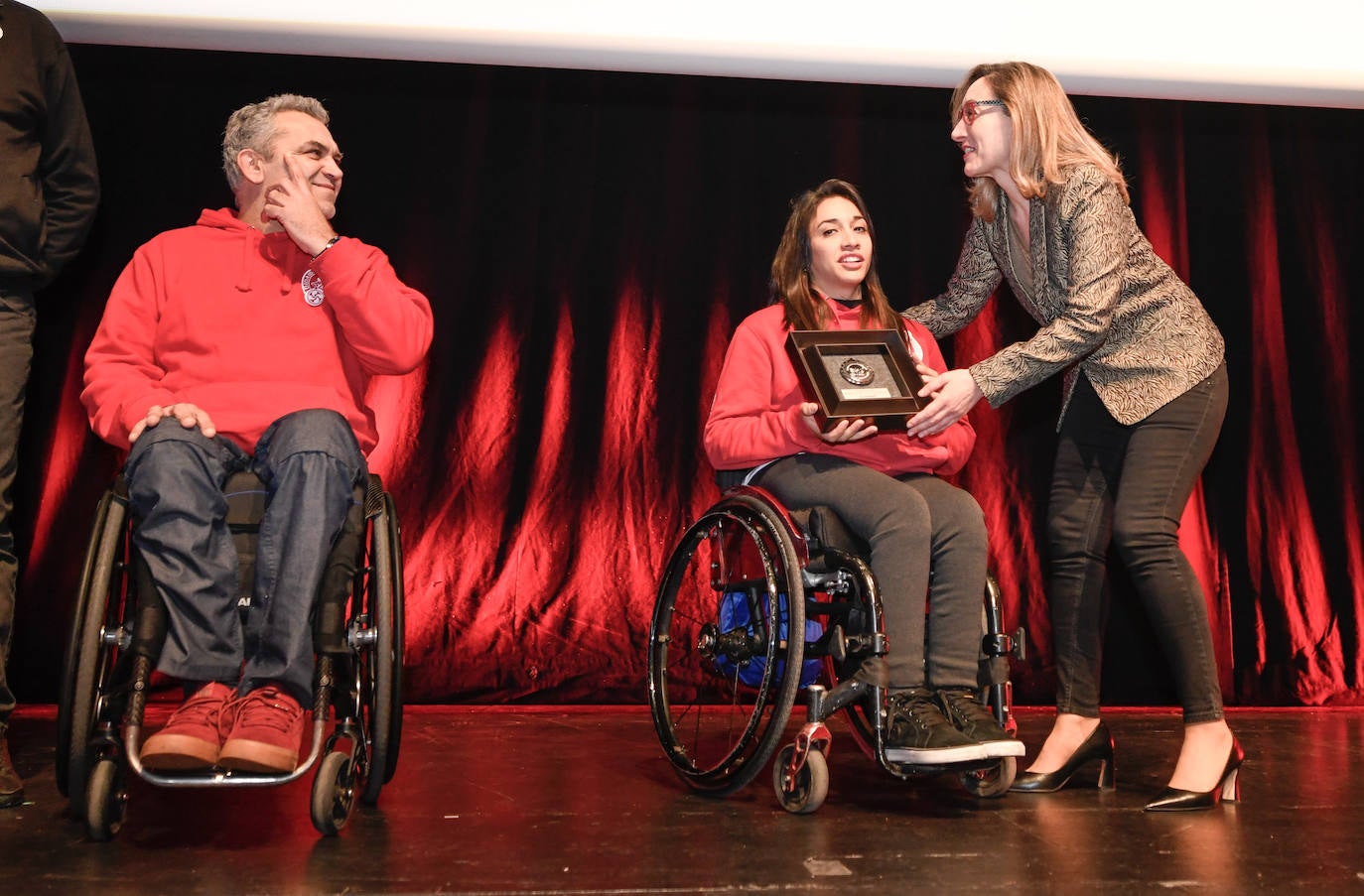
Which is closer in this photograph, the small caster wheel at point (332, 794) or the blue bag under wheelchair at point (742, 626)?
the small caster wheel at point (332, 794)

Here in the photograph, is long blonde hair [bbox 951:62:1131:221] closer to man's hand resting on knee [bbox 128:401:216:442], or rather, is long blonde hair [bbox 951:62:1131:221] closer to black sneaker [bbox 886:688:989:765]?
black sneaker [bbox 886:688:989:765]

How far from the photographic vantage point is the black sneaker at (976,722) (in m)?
1.47

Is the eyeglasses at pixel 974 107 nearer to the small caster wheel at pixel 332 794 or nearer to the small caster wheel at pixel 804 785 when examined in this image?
the small caster wheel at pixel 804 785

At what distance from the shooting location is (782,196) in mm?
3010

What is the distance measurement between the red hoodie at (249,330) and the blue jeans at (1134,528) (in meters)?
1.05

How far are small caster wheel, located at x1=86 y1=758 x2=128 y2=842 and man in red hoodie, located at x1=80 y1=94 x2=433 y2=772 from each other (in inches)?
3.4

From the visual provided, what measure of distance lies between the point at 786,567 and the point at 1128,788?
2.40 ft

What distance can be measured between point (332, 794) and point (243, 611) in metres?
0.26

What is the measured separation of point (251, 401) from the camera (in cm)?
160

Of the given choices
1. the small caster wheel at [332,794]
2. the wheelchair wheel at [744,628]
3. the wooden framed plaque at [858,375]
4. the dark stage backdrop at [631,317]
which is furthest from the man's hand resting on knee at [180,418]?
the dark stage backdrop at [631,317]

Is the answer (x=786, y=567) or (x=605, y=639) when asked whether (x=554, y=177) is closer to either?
(x=605, y=639)

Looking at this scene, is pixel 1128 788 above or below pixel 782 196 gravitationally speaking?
below

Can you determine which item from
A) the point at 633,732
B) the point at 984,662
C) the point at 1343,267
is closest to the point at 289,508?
the point at 984,662

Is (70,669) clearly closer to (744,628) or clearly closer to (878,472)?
(744,628)
